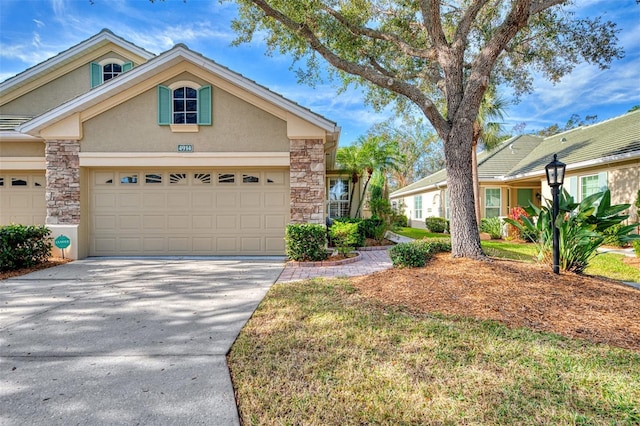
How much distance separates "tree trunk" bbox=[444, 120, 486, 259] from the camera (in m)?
6.50

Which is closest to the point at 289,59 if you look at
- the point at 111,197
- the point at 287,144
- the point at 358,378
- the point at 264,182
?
the point at 287,144

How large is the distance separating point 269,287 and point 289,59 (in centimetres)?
711

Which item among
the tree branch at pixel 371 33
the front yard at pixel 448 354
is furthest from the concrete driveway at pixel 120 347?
the tree branch at pixel 371 33

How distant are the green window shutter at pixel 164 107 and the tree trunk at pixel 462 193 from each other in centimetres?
734

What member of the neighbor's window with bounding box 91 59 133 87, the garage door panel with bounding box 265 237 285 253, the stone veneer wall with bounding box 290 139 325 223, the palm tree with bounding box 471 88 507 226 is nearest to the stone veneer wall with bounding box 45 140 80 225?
the neighbor's window with bounding box 91 59 133 87

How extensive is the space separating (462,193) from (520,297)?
2.51m

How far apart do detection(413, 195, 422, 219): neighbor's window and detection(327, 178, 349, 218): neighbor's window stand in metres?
9.72

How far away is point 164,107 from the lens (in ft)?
29.6

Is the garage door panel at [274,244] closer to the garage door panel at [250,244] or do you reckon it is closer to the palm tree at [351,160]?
the garage door panel at [250,244]

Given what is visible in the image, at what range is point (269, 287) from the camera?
19.8 feet

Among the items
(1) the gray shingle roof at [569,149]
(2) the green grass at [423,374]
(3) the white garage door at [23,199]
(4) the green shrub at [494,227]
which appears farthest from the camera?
(4) the green shrub at [494,227]

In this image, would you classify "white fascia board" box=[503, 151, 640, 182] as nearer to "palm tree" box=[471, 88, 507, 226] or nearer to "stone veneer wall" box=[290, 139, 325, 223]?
"palm tree" box=[471, 88, 507, 226]

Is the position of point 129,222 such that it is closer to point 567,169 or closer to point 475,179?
point 475,179

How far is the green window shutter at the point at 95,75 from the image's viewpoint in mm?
11969
